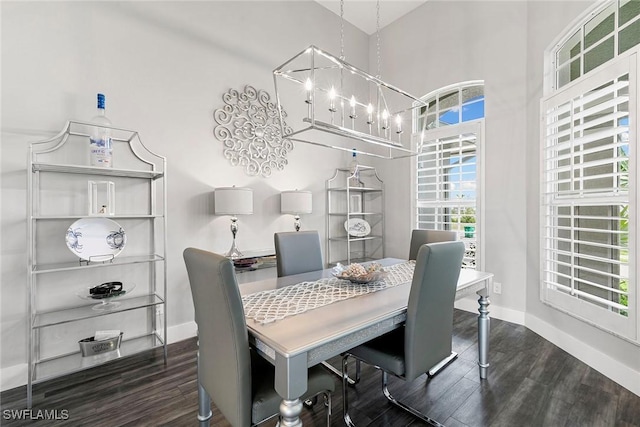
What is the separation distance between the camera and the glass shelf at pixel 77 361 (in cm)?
205

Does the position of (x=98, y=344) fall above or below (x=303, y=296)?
below

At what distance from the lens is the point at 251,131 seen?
10.6 ft

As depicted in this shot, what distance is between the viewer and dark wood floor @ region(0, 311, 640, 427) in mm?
1736

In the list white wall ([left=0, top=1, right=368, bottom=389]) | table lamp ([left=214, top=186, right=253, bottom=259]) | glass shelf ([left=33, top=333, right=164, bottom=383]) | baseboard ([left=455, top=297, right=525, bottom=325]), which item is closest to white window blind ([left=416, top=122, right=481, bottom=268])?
baseboard ([left=455, top=297, right=525, bottom=325])

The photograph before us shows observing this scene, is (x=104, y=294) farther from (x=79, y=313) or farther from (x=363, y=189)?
(x=363, y=189)

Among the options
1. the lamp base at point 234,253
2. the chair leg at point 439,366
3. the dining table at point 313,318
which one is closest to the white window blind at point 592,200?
the dining table at point 313,318

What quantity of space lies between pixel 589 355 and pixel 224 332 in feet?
9.08

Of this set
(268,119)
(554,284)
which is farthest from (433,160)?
(268,119)

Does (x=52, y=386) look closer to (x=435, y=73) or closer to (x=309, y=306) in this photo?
(x=309, y=306)

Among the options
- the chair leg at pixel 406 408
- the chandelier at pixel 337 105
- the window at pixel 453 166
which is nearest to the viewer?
the chair leg at pixel 406 408

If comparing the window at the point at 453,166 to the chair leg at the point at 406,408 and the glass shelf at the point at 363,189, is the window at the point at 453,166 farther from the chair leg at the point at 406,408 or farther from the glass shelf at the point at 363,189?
the chair leg at the point at 406,408

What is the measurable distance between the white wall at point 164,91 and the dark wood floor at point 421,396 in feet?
1.53

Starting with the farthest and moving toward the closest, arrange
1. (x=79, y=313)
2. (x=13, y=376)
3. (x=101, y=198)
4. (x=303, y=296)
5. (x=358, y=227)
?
(x=358, y=227)
(x=101, y=198)
(x=79, y=313)
(x=13, y=376)
(x=303, y=296)

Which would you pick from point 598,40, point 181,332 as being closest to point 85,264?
point 181,332
